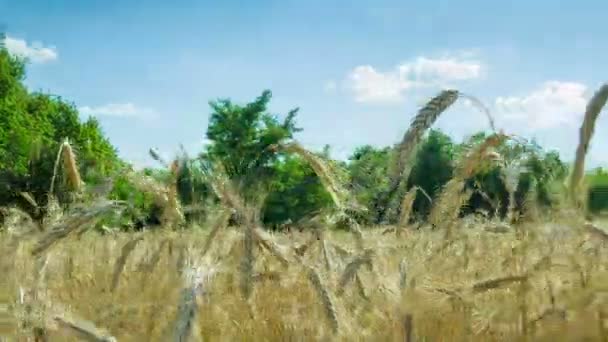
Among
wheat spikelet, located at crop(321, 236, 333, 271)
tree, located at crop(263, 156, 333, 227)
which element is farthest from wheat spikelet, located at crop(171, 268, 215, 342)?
tree, located at crop(263, 156, 333, 227)

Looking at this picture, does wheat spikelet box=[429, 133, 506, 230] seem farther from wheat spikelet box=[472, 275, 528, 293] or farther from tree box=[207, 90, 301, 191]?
tree box=[207, 90, 301, 191]

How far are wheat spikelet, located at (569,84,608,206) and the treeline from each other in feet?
0.87

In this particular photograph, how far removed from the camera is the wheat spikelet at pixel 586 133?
138 cm

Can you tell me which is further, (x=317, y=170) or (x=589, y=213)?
(x=317, y=170)

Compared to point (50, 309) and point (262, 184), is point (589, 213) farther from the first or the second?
point (262, 184)

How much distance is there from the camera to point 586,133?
1389 mm

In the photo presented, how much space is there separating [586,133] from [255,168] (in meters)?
1.68

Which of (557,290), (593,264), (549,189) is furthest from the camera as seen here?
(549,189)

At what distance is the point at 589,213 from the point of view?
1916 mm

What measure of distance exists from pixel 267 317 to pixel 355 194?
709 millimetres

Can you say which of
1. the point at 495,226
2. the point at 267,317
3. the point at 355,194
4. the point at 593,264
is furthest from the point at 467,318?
the point at 495,226

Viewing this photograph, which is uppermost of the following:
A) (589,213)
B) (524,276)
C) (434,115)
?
(434,115)

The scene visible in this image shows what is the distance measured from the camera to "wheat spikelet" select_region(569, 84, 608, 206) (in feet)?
4.54

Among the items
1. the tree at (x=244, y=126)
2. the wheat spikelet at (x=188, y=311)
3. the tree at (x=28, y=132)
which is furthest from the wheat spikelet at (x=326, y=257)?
the tree at (x=244, y=126)
